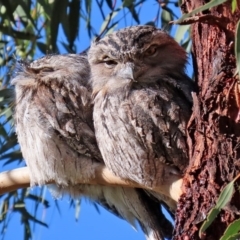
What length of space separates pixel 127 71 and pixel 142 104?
0.48 feet

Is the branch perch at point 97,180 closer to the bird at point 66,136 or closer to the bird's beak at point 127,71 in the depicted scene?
the bird at point 66,136

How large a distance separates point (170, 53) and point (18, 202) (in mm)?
1657

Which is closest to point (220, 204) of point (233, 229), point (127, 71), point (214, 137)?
point (233, 229)

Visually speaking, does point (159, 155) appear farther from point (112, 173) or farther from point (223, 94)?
point (223, 94)

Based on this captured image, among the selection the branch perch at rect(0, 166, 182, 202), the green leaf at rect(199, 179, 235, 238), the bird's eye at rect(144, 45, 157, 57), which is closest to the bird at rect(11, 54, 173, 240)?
the branch perch at rect(0, 166, 182, 202)

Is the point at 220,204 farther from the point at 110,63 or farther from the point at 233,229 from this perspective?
the point at 110,63

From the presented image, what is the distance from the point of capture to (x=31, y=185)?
9.09ft

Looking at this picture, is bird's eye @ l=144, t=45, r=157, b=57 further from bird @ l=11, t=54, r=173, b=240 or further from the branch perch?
the branch perch

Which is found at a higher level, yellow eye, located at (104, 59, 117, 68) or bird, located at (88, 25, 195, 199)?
yellow eye, located at (104, 59, 117, 68)

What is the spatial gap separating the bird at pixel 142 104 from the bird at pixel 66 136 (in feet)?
0.29

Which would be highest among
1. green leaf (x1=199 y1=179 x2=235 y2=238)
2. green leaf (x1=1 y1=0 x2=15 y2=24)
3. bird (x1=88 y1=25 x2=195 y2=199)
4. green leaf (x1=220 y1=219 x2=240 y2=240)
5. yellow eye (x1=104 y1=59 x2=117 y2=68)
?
green leaf (x1=1 y1=0 x2=15 y2=24)

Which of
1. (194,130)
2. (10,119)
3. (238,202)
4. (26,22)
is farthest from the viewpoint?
(26,22)

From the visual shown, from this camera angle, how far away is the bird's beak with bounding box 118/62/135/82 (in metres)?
2.61

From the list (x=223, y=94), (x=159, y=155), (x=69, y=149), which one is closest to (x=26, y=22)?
(x=69, y=149)
